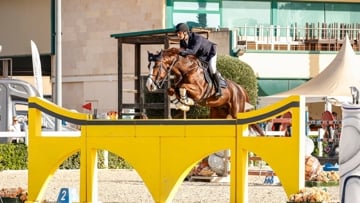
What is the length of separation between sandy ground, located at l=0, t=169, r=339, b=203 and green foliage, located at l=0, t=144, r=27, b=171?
1329mm

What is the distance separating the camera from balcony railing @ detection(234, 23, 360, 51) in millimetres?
45469

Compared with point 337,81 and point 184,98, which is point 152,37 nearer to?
point 337,81

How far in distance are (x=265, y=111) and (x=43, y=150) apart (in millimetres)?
3705

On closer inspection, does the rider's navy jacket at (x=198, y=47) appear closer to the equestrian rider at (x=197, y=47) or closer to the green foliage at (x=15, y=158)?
the equestrian rider at (x=197, y=47)

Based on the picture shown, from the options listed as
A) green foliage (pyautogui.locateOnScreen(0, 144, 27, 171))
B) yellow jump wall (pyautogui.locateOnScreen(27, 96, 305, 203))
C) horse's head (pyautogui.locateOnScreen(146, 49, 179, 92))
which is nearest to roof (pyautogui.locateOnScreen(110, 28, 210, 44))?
green foliage (pyautogui.locateOnScreen(0, 144, 27, 171))

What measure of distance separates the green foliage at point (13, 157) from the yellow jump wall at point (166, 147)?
35.6 ft

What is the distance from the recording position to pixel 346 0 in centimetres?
4859

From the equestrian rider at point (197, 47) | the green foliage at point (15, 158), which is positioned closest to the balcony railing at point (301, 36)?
the green foliage at point (15, 158)

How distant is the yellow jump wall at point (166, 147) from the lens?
13227mm

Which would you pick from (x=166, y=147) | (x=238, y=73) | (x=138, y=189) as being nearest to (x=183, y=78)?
(x=138, y=189)

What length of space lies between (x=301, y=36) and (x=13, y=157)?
23634mm

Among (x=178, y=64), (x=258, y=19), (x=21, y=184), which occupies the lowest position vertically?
(x=21, y=184)

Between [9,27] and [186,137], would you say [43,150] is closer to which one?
[186,137]

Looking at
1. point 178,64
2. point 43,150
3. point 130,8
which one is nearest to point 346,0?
point 130,8
